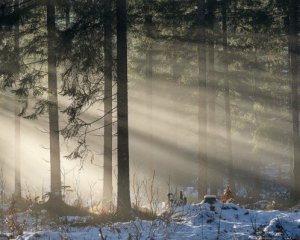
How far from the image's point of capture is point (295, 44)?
66.1 ft

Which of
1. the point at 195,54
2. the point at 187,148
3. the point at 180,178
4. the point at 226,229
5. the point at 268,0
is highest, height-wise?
the point at 268,0

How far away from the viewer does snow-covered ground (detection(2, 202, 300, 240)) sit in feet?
23.3

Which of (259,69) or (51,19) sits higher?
(51,19)

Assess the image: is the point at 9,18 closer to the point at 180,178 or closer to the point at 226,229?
the point at 226,229

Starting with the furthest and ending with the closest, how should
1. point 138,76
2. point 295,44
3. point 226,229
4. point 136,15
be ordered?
1. point 138,76
2. point 295,44
3. point 136,15
4. point 226,229

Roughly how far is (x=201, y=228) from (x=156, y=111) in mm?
21152

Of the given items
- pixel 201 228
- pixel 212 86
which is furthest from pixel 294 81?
pixel 201 228

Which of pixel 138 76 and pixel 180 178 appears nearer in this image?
pixel 138 76

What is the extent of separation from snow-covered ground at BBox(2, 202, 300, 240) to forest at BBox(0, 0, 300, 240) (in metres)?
0.03

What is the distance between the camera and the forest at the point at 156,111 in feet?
29.8

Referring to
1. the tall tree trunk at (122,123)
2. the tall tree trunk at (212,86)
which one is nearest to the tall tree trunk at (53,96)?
the tall tree trunk at (122,123)

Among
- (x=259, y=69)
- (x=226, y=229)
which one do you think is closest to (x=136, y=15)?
(x=259, y=69)

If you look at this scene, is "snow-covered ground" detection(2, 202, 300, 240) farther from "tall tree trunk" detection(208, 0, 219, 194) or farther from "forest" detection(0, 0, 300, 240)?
"tall tree trunk" detection(208, 0, 219, 194)

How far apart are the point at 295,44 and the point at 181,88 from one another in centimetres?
793
